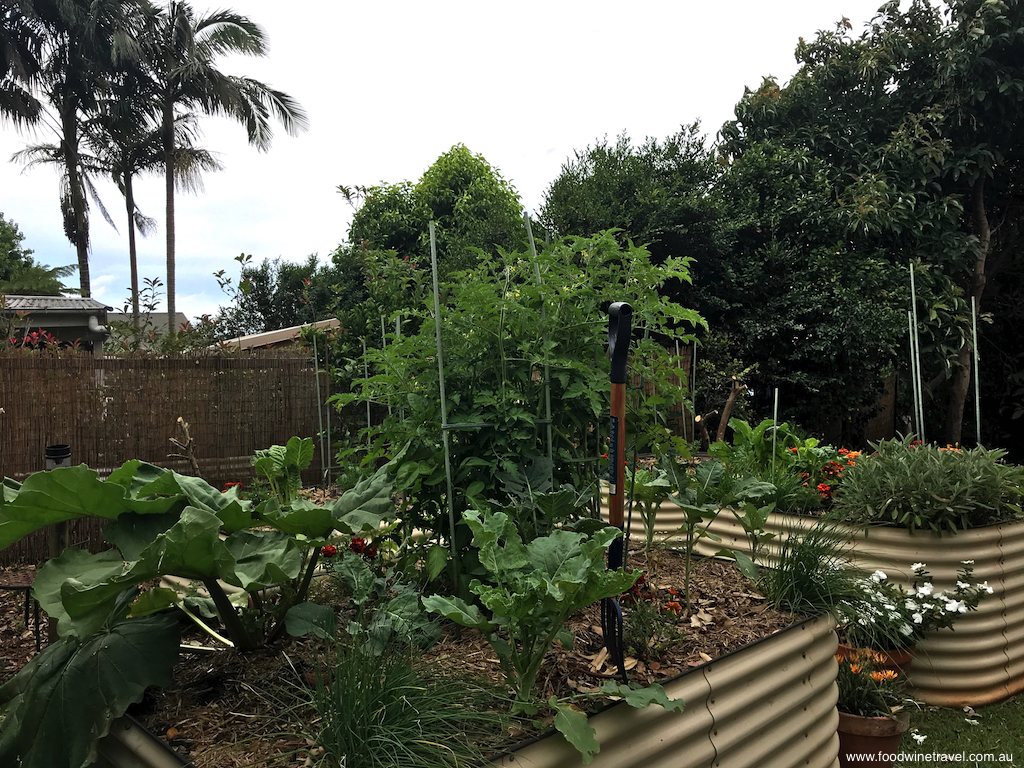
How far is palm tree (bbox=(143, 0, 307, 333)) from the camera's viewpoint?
1619cm

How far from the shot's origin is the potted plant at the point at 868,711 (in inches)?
105

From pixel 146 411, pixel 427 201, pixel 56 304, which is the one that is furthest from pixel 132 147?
pixel 146 411

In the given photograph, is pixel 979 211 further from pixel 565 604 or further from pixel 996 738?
pixel 565 604

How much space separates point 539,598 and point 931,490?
2773 mm

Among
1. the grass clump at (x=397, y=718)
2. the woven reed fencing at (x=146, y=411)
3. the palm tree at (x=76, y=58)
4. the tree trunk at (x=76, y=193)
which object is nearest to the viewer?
the grass clump at (x=397, y=718)

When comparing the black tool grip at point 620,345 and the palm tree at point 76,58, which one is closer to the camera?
the black tool grip at point 620,345

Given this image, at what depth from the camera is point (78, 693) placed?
1574 mm

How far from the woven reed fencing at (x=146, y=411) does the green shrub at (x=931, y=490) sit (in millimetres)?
5510

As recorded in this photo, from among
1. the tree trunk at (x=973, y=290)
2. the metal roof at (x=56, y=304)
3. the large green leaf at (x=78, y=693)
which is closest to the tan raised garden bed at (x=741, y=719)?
the large green leaf at (x=78, y=693)

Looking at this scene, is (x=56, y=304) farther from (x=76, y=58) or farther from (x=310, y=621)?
(x=310, y=621)

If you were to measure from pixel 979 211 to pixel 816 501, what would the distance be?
906 cm

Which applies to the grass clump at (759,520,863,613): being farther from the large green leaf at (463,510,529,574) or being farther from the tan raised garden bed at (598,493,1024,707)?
the large green leaf at (463,510,529,574)

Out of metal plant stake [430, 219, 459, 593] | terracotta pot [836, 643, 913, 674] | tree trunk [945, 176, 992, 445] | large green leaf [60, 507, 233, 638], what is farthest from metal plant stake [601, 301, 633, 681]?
tree trunk [945, 176, 992, 445]

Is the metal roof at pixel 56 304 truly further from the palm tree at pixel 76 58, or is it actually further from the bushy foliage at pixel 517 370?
the bushy foliage at pixel 517 370
